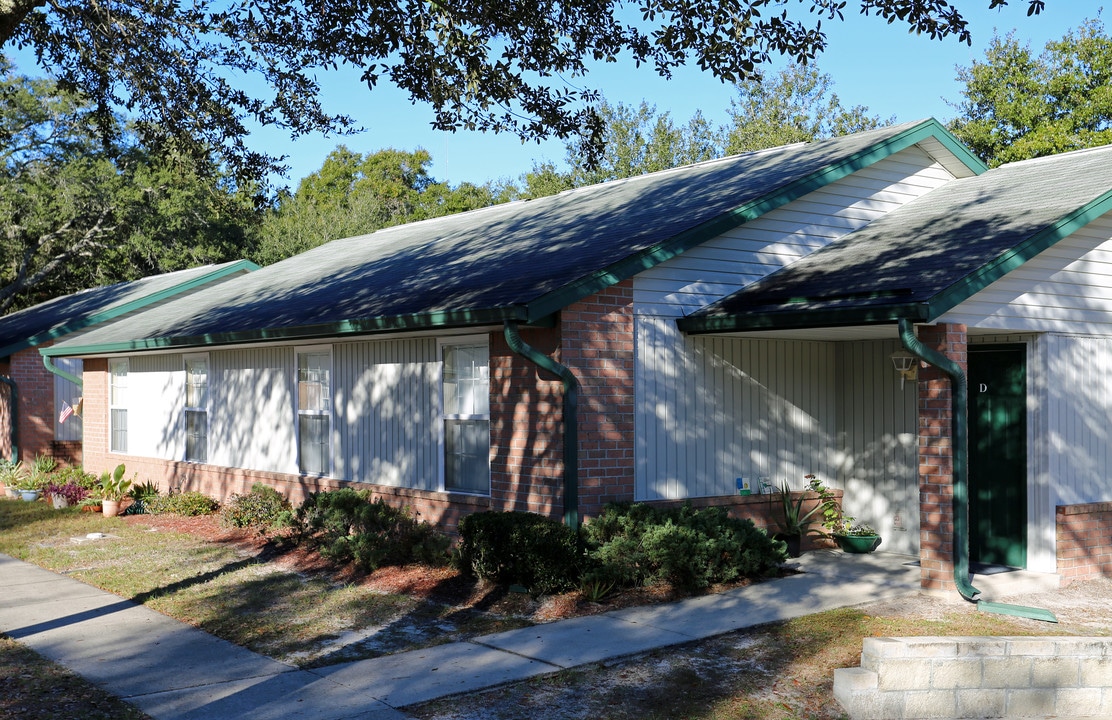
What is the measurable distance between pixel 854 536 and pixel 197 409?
426 inches

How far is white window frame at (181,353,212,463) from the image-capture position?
56.7ft

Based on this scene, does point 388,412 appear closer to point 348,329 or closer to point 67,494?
point 348,329

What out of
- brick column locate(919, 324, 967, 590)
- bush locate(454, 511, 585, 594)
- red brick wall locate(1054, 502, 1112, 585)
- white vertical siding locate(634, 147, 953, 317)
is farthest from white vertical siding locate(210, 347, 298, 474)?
red brick wall locate(1054, 502, 1112, 585)

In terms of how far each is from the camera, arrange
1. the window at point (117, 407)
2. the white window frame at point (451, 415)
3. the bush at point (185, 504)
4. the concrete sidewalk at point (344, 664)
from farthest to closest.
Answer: the window at point (117, 407), the bush at point (185, 504), the white window frame at point (451, 415), the concrete sidewalk at point (344, 664)

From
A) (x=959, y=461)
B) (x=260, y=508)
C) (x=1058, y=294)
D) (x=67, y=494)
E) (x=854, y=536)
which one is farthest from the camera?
(x=67, y=494)

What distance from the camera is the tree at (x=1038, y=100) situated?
30.2 meters

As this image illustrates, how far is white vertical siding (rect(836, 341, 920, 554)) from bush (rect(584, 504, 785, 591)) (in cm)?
235

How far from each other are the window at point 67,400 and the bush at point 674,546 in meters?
16.7

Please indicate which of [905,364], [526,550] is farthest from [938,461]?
[526,550]

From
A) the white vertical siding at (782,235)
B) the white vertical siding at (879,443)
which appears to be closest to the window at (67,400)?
the white vertical siding at (782,235)

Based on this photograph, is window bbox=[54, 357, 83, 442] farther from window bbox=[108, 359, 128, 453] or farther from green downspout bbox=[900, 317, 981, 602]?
green downspout bbox=[900, 317, 981, 602]

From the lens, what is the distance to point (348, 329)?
12.1 m

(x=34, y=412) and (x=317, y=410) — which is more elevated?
(x=317, y=410)

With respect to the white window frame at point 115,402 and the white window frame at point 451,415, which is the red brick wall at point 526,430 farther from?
the white window frame at point 115,402
